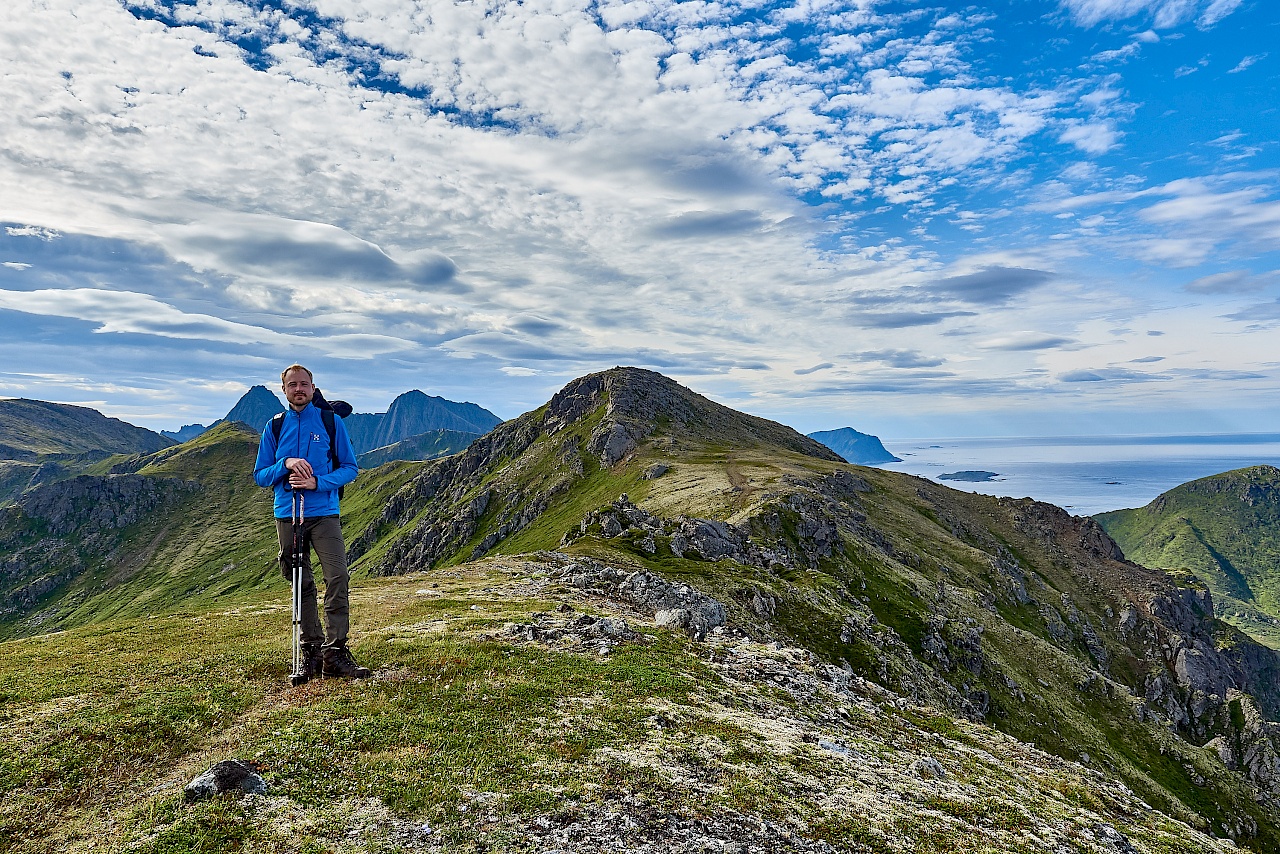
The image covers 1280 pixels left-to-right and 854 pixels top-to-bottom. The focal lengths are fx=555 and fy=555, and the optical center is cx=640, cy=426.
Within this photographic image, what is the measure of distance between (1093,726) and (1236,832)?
25010 mm

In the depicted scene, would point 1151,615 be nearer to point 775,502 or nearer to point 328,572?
point 775,502

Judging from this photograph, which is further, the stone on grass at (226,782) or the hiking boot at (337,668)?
the hiking boot at (337,668)

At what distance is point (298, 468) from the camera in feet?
53.4

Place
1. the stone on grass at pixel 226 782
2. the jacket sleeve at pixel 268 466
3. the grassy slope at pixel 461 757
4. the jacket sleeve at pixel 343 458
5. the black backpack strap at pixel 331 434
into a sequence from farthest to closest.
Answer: the black backpack strap at pixel 331 434 < the jacket sleeve at pixel 343 458 < the jacket sleeve at pixel 268 466 < the stone on grass at pixel 226 782 < the grassy slope at pixel 461 757

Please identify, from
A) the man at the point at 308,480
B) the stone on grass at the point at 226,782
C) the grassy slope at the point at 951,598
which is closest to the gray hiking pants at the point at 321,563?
the man at the point at 308,480

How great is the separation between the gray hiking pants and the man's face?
359 cm

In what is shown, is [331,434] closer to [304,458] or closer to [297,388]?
[304,458]

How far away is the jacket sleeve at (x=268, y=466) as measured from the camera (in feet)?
54.0

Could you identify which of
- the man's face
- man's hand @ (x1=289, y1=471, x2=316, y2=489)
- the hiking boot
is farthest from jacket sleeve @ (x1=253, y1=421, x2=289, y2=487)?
the hiking boot

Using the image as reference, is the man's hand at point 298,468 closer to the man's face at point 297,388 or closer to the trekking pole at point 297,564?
the trekking pole at point 297,564

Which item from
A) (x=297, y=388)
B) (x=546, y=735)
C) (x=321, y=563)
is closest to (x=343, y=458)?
(x=297, y=388)

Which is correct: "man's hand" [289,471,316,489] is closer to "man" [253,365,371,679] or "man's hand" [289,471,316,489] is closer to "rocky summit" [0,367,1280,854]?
"man" [253,365,371,679]

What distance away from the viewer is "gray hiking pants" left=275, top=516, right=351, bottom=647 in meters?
16.9

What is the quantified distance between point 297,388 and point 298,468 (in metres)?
2.48
